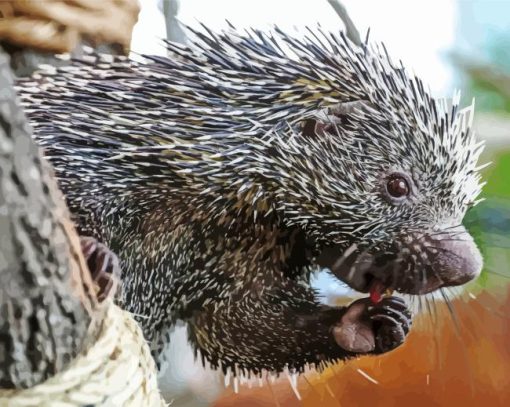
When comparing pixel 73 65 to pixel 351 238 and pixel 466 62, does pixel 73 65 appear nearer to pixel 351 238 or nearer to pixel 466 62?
pixel 351 238

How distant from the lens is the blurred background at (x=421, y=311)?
0.93m

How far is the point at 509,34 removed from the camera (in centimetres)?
95

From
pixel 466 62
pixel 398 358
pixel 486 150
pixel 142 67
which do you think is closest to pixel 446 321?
pixel 398 358

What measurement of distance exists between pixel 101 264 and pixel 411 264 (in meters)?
0.43

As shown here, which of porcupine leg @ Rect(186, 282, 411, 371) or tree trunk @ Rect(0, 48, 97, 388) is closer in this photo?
tree trunk @ Rect(0, 48, 97, 388)

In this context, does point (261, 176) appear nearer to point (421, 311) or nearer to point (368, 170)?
point (368, 170)

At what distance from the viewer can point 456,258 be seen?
0.92m

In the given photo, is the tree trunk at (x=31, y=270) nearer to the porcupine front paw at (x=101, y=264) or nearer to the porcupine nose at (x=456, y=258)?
the porcupine front paw at (x=101, y=264)

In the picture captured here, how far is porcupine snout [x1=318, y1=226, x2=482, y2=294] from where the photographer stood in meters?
0.91

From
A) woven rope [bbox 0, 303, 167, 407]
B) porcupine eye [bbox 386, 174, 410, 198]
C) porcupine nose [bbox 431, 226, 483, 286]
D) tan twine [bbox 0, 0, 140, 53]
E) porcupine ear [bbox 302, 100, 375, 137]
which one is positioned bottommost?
woven rope [bbox 0, 303, 167, 407]

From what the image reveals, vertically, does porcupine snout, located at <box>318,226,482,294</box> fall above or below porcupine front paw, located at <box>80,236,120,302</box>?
below

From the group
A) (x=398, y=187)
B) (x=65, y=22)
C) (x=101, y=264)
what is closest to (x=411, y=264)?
(x=398, y=187)

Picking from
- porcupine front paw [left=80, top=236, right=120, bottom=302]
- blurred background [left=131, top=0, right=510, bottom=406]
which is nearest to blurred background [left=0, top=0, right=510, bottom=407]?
blurred background [left=131, top=0, right=510, bottom=406]

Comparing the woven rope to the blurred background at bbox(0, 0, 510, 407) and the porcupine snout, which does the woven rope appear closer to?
the blurred background at bbox(0, 0, 510, 407)
